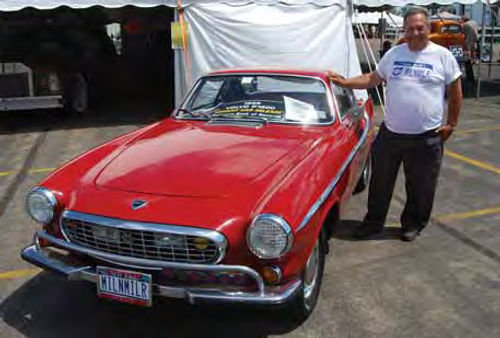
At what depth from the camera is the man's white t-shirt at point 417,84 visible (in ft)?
13.3

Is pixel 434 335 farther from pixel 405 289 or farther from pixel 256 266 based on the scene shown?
pixel 256 266

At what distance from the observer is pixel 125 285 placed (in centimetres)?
290

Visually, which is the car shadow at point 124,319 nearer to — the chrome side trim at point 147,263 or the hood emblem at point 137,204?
the chrome side trim at point 147,263

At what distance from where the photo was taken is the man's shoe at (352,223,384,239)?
458 centimetres

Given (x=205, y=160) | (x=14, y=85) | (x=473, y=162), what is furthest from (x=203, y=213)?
(x=14, y=85)

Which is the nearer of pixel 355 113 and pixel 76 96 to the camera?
pixel 355 113

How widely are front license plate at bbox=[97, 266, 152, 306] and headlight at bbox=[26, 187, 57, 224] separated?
482 mm

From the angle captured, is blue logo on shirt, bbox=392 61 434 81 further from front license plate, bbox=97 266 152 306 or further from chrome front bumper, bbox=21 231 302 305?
front license plate, bbox=97 266 152 306

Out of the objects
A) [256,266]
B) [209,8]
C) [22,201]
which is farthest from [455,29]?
[256,266]

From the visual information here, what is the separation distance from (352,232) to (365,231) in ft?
0.48

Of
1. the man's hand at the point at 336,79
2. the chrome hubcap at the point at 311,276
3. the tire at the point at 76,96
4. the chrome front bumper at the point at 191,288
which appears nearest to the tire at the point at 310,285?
the chrome hubcap at the point at 311,276

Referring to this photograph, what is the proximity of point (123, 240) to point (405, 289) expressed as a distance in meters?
1.93

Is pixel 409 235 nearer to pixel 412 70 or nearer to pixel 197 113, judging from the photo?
pixel 412 70

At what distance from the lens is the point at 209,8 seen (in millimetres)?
9336
